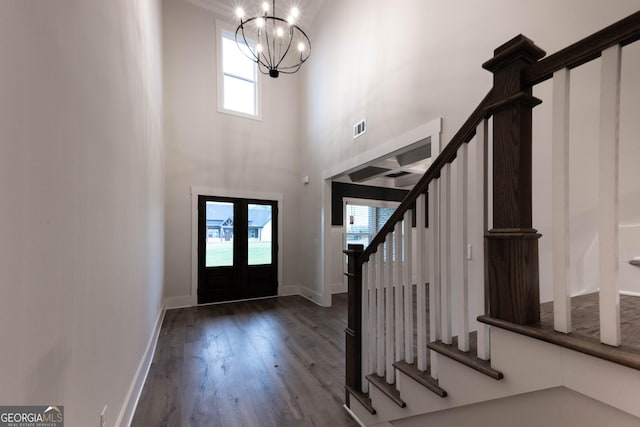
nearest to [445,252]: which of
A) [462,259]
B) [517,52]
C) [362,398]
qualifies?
[462,259]

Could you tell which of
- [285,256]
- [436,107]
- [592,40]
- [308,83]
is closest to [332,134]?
[308,83]

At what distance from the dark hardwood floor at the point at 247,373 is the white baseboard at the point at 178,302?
0.45 m

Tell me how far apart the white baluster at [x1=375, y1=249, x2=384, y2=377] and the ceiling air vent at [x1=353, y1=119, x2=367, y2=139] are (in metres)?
2.34

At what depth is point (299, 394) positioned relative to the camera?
217 centimetres

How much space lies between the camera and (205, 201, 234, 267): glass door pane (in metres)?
5.00

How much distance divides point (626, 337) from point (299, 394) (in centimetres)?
208

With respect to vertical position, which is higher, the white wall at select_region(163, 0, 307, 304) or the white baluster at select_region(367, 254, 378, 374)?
the white wall at select_region(163, 0, 307, 304)

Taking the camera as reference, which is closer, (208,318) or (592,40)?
(592,40)

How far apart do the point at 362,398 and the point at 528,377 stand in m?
1.28

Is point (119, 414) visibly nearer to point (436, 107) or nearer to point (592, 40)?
point (592, 40)

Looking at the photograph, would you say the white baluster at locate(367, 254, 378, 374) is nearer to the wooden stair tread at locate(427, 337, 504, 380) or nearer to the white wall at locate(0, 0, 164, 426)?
the wooden stair tread at locate(427, 337, 504, 380)

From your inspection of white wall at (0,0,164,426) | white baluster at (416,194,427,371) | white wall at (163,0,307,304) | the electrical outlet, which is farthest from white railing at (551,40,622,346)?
white wall at (163,0,307,304)

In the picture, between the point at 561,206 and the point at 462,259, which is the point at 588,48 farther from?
the point at 462,259

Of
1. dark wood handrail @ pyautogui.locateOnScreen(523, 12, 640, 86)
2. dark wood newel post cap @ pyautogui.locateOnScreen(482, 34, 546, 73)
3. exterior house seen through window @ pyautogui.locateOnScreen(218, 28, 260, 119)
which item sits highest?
exterior house seen through window @ pyautogui.locateOnScreen(218, 28, 260, 119)
